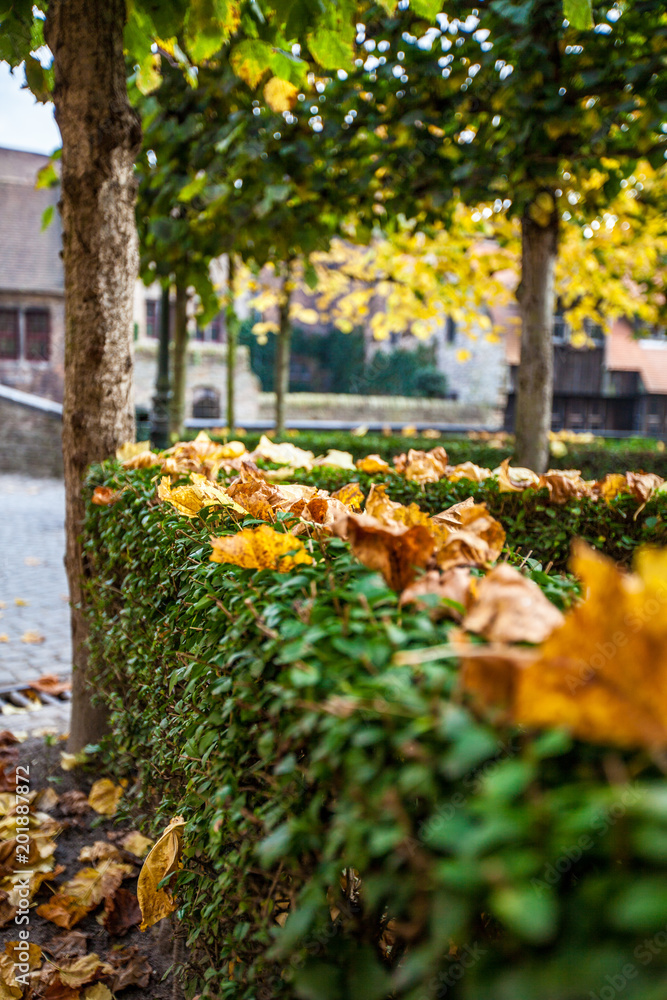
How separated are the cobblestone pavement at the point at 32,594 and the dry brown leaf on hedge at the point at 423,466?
2681mm

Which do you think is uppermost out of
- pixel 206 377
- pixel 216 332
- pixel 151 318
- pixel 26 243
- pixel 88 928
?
pixel 26 243

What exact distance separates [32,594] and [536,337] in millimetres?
5432

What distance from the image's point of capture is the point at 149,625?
96.9 inches

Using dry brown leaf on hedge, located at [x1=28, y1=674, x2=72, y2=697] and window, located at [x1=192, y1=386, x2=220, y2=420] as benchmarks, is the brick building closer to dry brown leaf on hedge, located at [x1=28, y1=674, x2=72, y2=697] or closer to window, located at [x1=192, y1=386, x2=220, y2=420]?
window, located at [x1=192, y1=386, x2=220, y2=420]

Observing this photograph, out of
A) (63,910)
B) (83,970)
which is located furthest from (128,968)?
(63,910)

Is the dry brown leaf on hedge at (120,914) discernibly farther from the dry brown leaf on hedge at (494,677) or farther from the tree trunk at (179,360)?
the tree trunk at (179,360)

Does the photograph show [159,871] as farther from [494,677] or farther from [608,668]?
[608,668]

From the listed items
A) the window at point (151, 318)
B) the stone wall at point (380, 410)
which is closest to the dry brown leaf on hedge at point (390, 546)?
the stone wall at point (380, 410)

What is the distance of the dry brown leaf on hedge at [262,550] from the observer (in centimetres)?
155

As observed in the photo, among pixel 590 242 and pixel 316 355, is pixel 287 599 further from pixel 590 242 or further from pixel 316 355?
pixel 316 355

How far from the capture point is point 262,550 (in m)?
1.57

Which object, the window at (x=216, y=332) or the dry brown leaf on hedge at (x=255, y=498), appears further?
the window at (x=216, y=332)

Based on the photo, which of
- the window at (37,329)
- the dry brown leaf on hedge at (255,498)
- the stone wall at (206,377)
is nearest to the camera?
the dry brown leaf on hedge at (255,498)

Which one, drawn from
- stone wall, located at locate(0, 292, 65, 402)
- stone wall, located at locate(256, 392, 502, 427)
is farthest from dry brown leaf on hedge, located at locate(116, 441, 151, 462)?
stone wall, located at locate(0, 292, 65, 402)
